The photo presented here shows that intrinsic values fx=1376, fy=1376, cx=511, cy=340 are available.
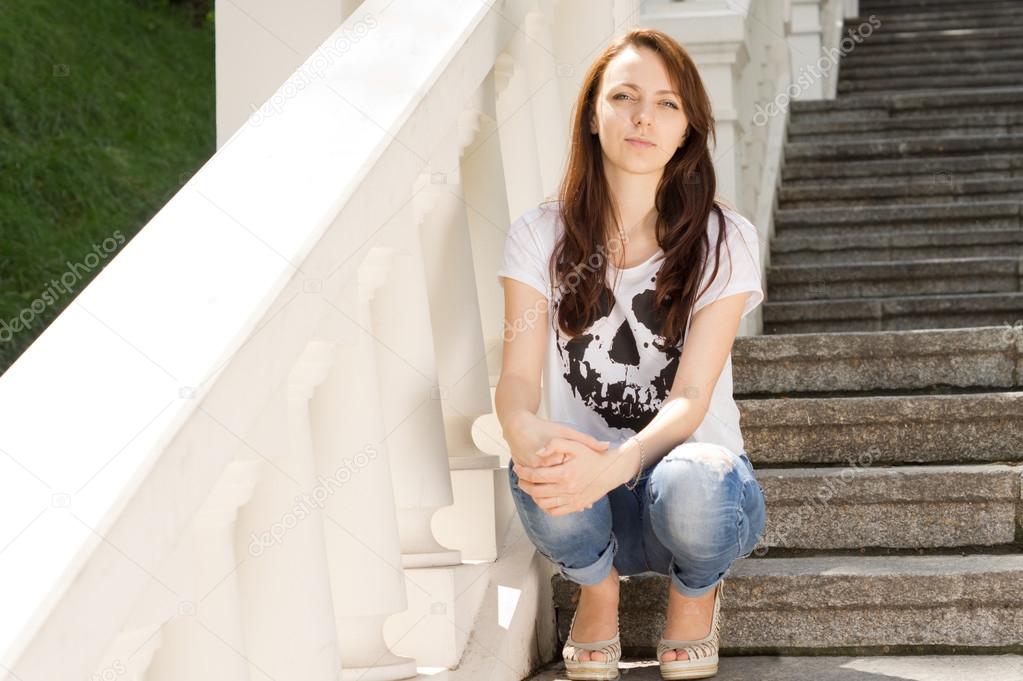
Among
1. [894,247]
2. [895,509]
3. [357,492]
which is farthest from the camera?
[894,247]

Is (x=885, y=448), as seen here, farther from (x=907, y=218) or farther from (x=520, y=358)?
(x=907, y=218)

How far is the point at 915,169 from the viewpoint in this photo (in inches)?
225

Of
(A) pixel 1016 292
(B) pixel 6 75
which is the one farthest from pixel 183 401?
(B) pixel 6 75

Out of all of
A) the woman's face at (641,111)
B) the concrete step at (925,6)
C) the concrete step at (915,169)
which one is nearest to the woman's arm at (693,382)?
the woman's face at (641,111)

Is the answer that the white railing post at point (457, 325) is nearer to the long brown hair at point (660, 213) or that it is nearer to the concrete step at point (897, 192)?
the long brown hair at point (660, 213)

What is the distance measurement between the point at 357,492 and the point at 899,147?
16.1ft

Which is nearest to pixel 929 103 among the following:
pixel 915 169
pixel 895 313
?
pixel 915 169

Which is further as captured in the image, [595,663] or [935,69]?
[935,69]

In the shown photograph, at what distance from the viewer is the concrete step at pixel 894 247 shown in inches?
191

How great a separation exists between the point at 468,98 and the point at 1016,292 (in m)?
3.05

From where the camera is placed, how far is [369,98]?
154 centimetres

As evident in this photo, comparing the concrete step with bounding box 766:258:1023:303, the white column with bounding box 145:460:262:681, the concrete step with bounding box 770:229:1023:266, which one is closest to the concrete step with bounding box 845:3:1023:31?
the concrete step with bounding box 770:229:1023:266

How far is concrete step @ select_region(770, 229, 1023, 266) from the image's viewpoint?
16.0ft

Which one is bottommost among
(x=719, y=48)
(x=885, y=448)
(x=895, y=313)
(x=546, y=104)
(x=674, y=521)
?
(x=674, y=521)
